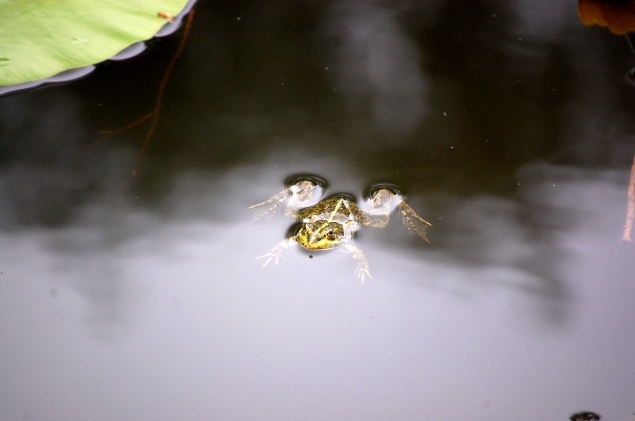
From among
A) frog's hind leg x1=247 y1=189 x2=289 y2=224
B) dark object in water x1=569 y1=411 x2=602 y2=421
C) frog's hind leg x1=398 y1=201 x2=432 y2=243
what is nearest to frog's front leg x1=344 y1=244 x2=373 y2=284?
frog's hind leg x1=398 y1=201 x2=432 y2=243

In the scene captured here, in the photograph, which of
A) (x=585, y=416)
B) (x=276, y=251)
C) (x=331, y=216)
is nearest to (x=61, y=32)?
(x=276, y=251)

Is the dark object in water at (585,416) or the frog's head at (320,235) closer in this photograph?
the dark object in water at (585,416)

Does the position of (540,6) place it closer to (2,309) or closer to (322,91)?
(322,91)

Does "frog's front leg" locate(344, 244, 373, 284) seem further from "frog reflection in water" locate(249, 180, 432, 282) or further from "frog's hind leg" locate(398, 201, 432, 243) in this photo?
"frog's hind leg" locate(398, 201, 432, 243)

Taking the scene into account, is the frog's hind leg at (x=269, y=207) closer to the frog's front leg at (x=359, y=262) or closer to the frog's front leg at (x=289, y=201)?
the frog's front leg at (x=289, y=201)

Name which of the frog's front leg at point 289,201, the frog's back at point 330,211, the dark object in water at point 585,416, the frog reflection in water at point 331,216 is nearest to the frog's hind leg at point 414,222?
the frog reflection in water at point 331,216

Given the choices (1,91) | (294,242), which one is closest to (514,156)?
(294,242)
